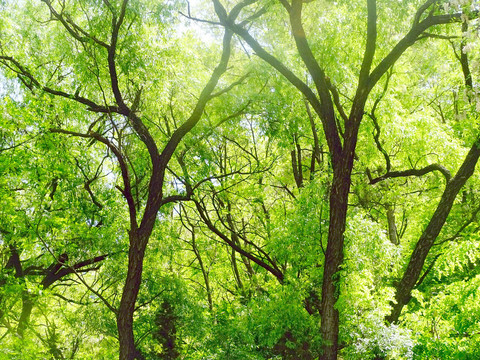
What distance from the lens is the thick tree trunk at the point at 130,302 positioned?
8.88m

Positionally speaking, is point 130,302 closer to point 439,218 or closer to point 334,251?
point 334,251

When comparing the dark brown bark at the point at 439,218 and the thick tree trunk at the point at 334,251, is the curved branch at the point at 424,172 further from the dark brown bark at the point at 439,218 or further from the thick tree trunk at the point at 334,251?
the thick tree trunk at the point at 334,251

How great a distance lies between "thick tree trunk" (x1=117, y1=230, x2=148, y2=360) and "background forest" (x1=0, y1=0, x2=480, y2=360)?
4cm

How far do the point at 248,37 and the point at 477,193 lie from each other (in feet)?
29.3

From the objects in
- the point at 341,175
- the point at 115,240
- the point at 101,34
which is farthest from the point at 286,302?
the point at 101,34

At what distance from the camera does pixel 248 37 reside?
943cm

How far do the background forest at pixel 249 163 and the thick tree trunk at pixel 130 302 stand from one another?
0.04 metres

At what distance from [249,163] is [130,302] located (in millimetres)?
4921

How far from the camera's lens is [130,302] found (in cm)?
900

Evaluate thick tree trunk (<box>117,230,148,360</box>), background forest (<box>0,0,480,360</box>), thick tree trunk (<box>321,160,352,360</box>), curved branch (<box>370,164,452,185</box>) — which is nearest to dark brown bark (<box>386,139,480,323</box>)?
background forest (<box>0,0,480,360</box>)

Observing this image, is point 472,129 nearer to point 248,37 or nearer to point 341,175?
point 341,175

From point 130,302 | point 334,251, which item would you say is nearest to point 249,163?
point 334,251

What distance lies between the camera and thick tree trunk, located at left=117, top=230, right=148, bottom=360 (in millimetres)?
8875

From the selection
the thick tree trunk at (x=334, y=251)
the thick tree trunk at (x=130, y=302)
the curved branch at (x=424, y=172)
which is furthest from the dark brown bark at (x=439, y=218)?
the thick tree trunk at (x=130, y=302)
